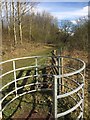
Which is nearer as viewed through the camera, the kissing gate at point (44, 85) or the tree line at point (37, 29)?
the kissing gate at point (44, 85)

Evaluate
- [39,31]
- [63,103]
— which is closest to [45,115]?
[63,103]

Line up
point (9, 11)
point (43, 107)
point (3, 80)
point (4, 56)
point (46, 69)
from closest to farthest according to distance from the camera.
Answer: point (43, 107) → point (3, 80) → point (46, 69) → point (4, 56) → point (9, 11)

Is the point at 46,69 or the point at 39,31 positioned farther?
the point at 39,31

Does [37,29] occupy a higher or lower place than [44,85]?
higher

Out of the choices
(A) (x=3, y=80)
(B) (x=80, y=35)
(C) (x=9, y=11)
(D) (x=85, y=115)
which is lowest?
(D) (x=85, y=115)

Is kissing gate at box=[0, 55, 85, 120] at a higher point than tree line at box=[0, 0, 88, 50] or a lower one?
lower

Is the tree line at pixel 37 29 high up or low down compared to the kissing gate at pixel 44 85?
up

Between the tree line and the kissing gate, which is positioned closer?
the kissing gate

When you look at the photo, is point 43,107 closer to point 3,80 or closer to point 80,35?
point 3,80

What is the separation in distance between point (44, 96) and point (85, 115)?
62.8 inches

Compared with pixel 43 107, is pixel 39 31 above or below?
above

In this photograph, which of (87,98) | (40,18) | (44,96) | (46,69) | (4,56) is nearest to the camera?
(44,96)

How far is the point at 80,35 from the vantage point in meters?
21.5

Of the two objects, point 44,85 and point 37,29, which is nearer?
point 44,85
